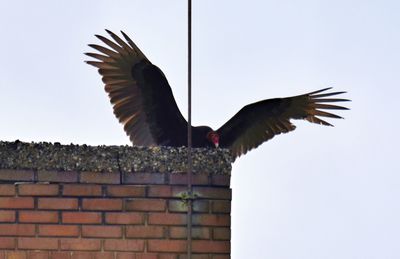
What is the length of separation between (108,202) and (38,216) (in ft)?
0.82

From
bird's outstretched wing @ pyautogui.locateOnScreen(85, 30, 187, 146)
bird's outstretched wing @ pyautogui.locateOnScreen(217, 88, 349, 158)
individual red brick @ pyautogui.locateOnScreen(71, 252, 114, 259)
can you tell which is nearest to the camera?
individual red brick @ pyautogui.locateOnScreen(71, 252, 114, 259)

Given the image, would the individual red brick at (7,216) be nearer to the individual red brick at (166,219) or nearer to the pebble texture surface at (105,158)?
the pebble texture surface at (105,158)

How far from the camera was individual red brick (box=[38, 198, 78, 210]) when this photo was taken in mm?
3896

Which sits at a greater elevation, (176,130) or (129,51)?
(129,51)

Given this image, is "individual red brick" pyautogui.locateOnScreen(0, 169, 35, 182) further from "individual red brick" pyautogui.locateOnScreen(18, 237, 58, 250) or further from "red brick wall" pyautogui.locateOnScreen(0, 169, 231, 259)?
"individual red brick" pyautogui.locateOnScreen(18, 237, 58, 250)

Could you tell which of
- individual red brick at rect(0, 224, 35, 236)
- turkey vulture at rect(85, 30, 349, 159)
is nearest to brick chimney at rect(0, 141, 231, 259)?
individual red brick at rect(0, 224, 35, 236)

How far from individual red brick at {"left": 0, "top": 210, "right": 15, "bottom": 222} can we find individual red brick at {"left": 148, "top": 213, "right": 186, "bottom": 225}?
0.48m

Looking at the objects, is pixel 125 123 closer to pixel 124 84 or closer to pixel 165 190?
pixel 124 84

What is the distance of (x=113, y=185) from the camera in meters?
3.92

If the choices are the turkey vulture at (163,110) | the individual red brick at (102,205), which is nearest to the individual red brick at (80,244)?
the individual red brick at (102,205)

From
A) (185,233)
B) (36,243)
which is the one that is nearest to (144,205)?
(185,233)

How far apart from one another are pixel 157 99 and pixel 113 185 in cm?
472

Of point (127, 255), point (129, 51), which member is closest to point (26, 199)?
point (127, 255)

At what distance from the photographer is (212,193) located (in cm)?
393
